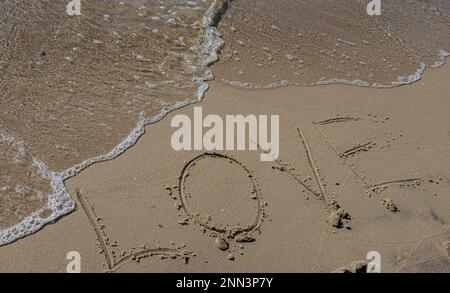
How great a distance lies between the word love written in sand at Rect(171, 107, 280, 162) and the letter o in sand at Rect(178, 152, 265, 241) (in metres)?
0.27

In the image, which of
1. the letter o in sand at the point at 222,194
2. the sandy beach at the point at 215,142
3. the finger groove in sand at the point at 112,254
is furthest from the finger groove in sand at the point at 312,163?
the finger groove in sand at the point at 112,254

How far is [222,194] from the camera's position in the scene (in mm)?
6359

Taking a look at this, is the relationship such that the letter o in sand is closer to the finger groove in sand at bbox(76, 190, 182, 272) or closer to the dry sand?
the dry sand

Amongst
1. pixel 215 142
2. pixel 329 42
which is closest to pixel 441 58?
pixel 329 42

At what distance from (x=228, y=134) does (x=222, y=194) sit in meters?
1.21

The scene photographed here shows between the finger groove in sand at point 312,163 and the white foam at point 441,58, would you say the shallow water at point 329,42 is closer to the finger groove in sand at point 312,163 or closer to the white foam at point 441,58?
the white foam at point 441,58

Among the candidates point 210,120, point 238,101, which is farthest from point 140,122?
point 238,101

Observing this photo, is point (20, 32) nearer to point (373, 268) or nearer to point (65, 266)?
point (65, 266)

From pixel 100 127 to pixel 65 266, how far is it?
2.43 meters

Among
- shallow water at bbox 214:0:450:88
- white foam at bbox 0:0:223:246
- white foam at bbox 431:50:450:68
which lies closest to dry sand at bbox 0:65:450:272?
white foam at bbox 0:0:223:246

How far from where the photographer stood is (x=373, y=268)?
18.5 ft

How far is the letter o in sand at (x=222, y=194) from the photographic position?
6025 millimetres

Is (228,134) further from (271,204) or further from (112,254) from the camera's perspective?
(112,254)

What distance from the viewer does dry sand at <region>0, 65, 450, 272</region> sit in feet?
18.5
